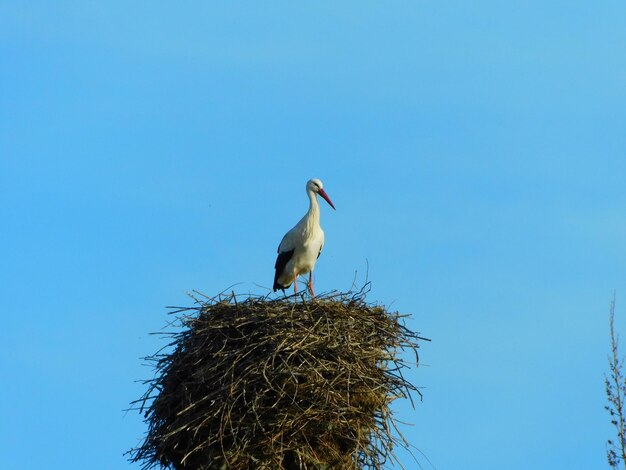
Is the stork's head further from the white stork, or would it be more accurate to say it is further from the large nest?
Result: the large nest

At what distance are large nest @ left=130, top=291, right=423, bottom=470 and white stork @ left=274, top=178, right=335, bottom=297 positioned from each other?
2.91m

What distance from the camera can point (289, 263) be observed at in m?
12.7

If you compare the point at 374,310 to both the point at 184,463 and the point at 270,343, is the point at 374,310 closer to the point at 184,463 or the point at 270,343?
the point at 270,343

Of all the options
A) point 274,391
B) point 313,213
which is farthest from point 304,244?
point 274,391

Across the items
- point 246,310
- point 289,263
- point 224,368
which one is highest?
point 289,263

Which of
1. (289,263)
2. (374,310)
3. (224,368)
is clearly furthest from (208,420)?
(289,263)

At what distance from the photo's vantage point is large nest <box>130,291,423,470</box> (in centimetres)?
884

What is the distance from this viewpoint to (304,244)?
12477 millimetres

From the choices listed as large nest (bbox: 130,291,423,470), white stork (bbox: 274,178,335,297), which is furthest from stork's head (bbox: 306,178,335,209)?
large nest (bbox: 130,291,423,470)

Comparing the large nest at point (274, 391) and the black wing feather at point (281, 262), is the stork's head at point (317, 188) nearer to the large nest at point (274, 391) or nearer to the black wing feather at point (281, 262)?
the black wing feather at point (281, 262)

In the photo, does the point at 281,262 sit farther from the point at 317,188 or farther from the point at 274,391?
the point at 274,391

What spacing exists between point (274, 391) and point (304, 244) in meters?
3.72

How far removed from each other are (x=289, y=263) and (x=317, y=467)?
4.06m

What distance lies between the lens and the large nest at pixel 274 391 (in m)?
8.84
